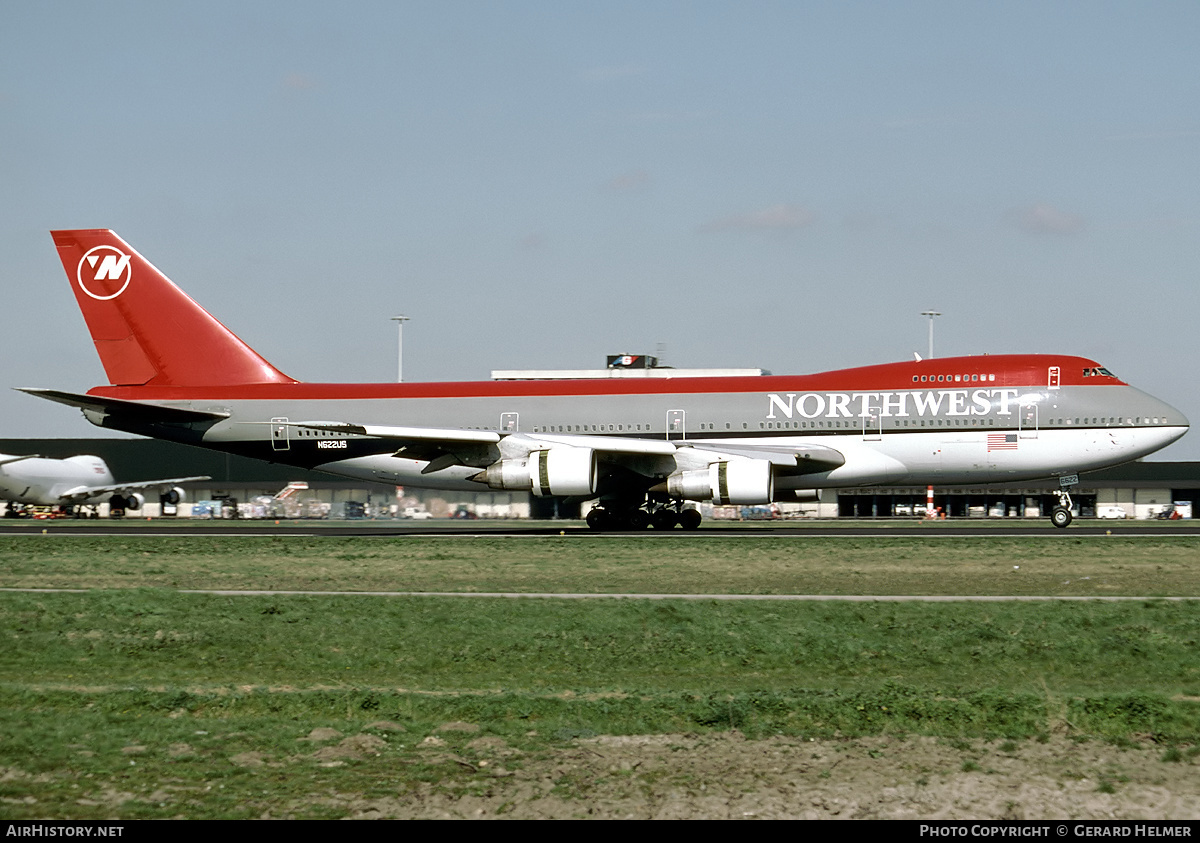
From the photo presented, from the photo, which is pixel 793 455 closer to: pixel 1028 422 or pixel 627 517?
pixel 627 517

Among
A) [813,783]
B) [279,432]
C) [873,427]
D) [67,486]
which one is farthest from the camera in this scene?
[67,486]

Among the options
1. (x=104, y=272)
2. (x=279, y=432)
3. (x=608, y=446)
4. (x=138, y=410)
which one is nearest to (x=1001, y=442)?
(x=608, y=446)

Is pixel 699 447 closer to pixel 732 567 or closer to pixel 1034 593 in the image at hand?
pixel 732 567

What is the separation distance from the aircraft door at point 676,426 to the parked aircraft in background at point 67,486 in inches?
1729

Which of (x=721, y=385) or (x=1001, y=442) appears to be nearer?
(x=1001, y=442)

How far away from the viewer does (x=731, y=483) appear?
37188 millimetres

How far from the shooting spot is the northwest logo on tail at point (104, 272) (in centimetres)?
4391

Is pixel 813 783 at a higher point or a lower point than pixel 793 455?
lower

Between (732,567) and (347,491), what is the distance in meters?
50.9

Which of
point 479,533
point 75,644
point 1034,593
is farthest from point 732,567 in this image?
point 479,533

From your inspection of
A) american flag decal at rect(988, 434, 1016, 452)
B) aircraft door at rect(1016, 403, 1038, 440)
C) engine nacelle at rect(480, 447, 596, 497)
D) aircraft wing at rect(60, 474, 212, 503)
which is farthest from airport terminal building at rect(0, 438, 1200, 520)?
aircraft door at rect(1016, 403, 1038, 440)

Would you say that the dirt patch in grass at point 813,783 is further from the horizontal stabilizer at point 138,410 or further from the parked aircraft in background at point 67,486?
the parked aircraft in background at point 67,486

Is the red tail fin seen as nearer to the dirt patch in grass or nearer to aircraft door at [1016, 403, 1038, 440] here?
aircraft door at [1016, 403, 1038, 440]

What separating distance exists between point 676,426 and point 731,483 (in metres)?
4.24
